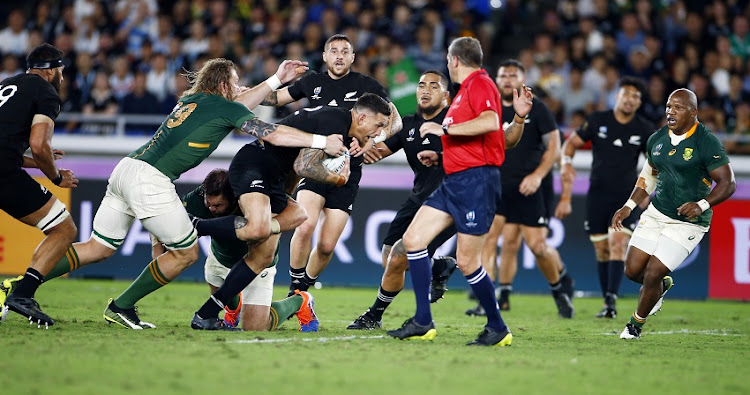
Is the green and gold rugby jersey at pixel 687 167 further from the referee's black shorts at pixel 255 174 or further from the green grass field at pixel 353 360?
the referee's black shorts at pixel 255 174

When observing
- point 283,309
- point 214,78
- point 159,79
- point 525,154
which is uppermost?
point 214,78

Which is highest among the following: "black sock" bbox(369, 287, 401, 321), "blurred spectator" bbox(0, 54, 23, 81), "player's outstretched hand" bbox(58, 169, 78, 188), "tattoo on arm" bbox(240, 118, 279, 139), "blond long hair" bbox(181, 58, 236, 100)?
"blond long hair" bbox(181, 58, 236, 100)

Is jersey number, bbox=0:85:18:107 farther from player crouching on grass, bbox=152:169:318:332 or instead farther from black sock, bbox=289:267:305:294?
black sock, bbox=289:267:305:294

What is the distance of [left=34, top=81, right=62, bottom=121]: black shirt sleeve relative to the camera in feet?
26.4

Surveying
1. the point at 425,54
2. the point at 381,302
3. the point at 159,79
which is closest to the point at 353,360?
the point at 381,302

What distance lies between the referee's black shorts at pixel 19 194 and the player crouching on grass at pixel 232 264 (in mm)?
1122

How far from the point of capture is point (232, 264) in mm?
8641

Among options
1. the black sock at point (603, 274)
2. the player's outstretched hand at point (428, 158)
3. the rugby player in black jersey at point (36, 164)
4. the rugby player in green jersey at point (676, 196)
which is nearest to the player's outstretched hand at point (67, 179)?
the rugby player in black jersey at point (36, 164)

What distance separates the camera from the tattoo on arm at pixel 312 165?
7.89m

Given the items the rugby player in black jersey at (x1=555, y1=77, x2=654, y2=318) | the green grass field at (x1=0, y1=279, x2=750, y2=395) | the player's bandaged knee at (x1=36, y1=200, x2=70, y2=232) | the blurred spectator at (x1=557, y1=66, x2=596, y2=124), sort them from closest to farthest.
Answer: the green grass field at (x1=0, y1=279, x2=750, y2=395) < the player's bandaged knee at (x1=36, y1=200, x2=70, y2=232) < the rugby player in black jersey at (x1=555, y1=77, x2=654, y2=318) < the blurred spectator at (x1=557, y1=66, x2=596, y2=124)

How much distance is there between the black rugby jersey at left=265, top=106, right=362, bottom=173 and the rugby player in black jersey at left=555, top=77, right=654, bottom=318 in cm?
483

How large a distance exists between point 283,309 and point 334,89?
267 centimetres

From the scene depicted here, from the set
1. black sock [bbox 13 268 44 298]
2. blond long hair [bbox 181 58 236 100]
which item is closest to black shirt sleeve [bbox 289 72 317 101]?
blond long hair [bbox 181 58 236 100]

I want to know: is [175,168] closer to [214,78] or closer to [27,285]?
[214,78]
